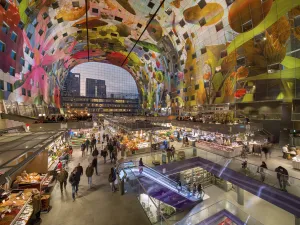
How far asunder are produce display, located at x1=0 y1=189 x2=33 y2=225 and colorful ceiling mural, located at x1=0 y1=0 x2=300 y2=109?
11.2 metres

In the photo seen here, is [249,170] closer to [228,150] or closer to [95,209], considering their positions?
[228,150]

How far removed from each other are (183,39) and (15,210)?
2362 centimetres

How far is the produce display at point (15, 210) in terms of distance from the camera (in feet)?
12.2

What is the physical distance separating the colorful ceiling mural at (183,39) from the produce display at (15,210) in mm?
11184

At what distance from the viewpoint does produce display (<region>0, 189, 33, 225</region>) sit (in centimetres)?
372

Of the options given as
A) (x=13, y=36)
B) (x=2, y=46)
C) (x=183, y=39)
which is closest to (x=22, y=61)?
(x=13, y=36)

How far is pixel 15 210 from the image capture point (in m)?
3.99

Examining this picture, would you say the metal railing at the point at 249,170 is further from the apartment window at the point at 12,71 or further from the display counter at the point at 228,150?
the apartment window at the point at 12,71

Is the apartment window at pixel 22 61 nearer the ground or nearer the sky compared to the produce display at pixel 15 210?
nearer the sky

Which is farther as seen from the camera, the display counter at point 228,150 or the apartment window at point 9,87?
the apartment window at point 9,87

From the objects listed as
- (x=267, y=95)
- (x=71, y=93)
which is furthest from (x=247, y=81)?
(x=71, y=93)

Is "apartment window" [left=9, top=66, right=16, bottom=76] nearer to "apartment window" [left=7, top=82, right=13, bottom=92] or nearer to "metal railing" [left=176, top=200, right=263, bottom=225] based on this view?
"apartment window" [left=7, top=82, right=13, bottom=92]

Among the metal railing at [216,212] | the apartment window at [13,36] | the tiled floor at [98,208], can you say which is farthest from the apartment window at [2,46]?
the metal railing at [216,212]

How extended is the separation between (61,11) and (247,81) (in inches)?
853
